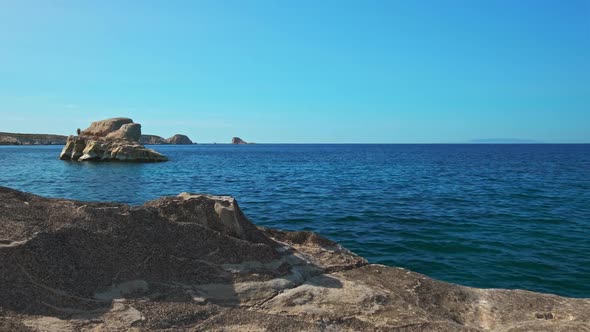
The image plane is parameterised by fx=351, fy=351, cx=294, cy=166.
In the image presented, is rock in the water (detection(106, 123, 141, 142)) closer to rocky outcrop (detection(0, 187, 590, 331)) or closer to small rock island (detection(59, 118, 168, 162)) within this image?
small rock island (detection(59, 118, 168, 162))

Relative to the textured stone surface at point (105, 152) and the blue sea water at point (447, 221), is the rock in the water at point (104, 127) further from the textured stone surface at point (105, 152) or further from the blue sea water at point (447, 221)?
the blue sea water at point (447, 221)

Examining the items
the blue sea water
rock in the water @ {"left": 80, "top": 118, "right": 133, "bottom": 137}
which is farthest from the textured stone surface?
the blue sea water

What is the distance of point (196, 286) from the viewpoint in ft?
19.6

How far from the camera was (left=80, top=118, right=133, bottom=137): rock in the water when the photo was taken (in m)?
95.0

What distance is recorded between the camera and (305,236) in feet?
31.6

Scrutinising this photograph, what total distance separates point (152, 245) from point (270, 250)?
229cm

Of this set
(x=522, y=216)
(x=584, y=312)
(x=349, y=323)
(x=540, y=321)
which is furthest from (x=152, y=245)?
(x=522, y=216)

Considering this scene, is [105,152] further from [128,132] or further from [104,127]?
[104,127]

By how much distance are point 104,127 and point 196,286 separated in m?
106

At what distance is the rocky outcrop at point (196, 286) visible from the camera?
5039 mm

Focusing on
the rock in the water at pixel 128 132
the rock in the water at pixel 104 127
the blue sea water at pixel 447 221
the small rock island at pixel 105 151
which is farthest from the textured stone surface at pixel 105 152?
the blue sea water at pixel 447 221

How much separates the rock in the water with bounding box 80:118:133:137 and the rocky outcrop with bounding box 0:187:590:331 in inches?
3933

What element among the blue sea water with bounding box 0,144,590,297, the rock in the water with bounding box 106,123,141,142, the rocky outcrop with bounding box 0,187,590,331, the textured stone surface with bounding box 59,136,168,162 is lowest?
the blue sea water with bounding box 0,144,590,297

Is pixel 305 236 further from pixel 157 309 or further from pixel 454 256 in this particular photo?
pixel 454 256
